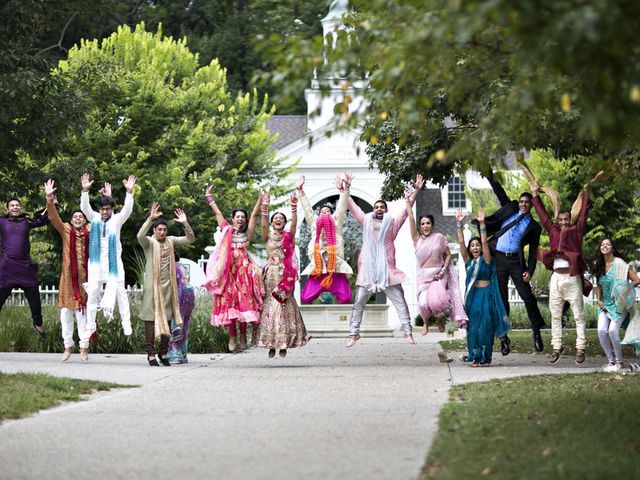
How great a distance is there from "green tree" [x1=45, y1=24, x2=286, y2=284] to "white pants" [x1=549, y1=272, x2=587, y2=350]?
1687cm

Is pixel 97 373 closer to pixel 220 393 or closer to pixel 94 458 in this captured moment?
pixel 220 393

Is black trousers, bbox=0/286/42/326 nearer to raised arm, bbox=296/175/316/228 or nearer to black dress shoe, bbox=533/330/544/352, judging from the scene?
raised arm, bbox=296/175/316/228

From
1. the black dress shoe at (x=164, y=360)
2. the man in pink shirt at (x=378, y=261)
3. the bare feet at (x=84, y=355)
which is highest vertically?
the man in pink shirt at (x=378, y=261)

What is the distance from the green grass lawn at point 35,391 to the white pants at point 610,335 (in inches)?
226

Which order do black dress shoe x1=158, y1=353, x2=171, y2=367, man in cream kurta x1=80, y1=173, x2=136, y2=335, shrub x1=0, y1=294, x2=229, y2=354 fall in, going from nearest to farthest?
black dress shoe x1=158, y1=353, x2=171, y2=367 < man in cream kurta x1=80, y1=173, x2=136, y2=335 < shrub x1=0, y1=294, x2=229, y2=354

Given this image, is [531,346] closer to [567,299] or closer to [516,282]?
[516,282]

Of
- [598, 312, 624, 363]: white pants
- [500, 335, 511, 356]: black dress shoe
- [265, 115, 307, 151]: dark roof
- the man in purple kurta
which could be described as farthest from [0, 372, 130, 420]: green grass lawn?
[265, 115, 307, 151]: dark roof

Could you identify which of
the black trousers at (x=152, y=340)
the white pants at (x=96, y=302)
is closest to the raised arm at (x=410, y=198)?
the black trousers at (x=152, y=340)

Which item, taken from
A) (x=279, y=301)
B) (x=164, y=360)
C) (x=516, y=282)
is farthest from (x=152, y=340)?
(x=516, y=282)

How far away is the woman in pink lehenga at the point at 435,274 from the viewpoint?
56.1ft

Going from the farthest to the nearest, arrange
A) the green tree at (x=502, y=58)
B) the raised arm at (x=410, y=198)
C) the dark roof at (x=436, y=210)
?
the dark roof at (x=436, y=210) → the raised arm at (x=410, y=198) → the green tree at (x=502, y=58)

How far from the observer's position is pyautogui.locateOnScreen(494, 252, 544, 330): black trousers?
17.2 metres

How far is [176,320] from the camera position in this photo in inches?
645

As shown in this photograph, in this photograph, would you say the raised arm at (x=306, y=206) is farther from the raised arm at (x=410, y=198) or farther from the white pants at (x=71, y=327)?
the white pants at (x=71, y=327)
